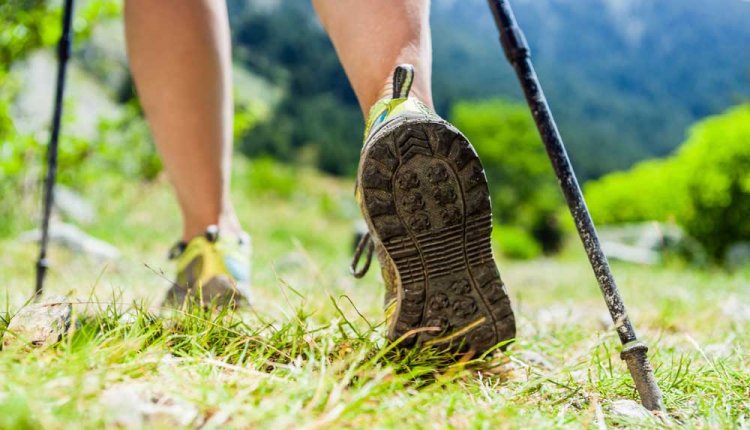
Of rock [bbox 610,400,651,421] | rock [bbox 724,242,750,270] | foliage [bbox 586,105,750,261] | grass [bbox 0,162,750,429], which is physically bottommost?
rock [bbox 724,242,750,270]

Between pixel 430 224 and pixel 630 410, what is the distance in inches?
13.1

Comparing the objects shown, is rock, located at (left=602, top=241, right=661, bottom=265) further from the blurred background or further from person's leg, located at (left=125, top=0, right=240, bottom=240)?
person's leg, located at (left=125, top=0, right=240, bottom=240)

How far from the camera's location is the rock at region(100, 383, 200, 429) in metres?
0.48

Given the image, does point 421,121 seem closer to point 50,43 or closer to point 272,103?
point 50,43

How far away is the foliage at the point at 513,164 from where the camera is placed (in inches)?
607

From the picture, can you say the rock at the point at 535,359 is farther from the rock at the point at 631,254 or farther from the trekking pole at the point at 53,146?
the rock at the point at 631,254

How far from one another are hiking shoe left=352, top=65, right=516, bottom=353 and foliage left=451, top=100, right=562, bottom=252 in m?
13.9

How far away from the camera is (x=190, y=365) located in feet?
2.19

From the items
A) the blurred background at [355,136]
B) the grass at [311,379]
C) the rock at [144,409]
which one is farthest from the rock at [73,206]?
the rock at [144,409]

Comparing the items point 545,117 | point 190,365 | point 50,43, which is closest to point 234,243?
point 190,365

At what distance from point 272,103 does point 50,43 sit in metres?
25.4

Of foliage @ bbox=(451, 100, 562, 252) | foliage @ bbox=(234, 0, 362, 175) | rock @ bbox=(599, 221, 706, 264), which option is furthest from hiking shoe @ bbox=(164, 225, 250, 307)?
foliage @ bbox=(234, 0, 362, 175)

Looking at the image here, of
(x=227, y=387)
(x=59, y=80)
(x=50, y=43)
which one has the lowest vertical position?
(x=227, y=387)

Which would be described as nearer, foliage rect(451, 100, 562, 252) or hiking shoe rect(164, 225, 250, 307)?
hiking shoe rect(164, 225, 250, 307)
